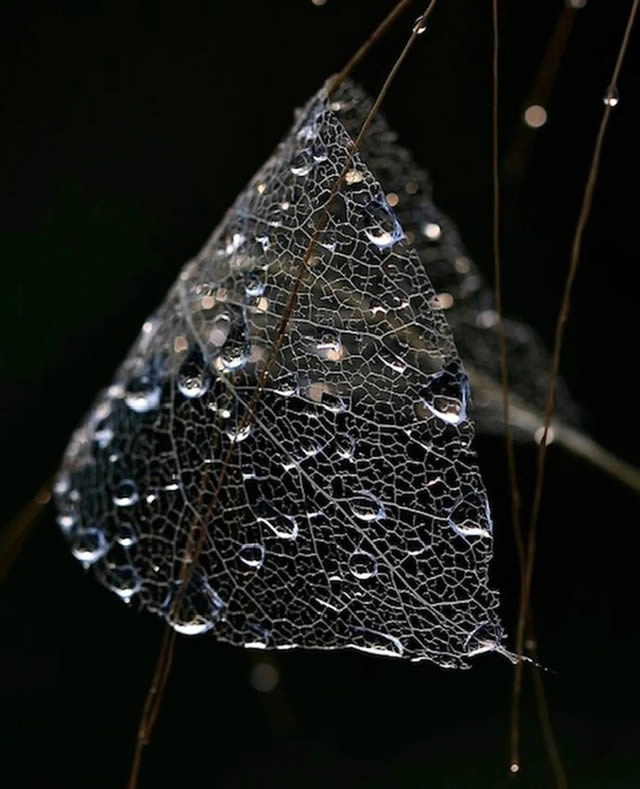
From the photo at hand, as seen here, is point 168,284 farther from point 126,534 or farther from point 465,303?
point 126,534

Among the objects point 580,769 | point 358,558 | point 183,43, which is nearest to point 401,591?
point 358,558

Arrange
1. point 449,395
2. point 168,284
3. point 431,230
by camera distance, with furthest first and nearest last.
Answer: point 168,284
point 431,230
point 449,395

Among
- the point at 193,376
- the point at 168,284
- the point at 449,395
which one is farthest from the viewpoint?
the point at 168,284

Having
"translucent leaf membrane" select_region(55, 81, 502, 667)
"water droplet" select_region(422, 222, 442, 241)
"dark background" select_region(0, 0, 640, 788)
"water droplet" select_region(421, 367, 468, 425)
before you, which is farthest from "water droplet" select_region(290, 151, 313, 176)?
"dark background" select_region(0, 0, 640, 788)

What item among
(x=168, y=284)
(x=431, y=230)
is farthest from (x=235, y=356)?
(x=168, y=284)

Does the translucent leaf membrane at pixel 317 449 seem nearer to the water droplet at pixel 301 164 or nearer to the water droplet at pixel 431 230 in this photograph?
the water droplet at pixel 301 164

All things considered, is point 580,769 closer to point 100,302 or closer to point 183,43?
point 100,302
